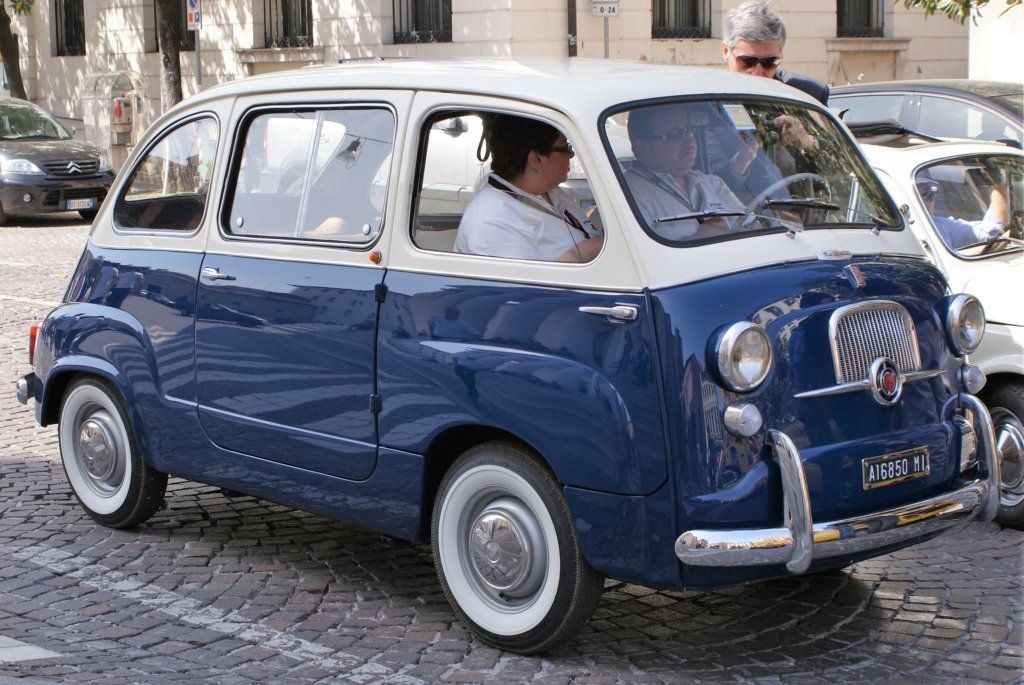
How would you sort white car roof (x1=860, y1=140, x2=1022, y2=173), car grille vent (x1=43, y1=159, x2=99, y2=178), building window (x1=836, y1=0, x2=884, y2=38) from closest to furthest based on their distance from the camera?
white car roof (x1=860, y1=140, x2=1022, y2=173) < car grille vent (x1=43, y1=159, x2=99, y2=178) < building window (x1=836, y1=0, x2=884, y2=38)

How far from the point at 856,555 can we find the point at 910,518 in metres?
0.25

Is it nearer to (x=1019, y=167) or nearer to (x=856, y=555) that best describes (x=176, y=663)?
(x=856, y=555)

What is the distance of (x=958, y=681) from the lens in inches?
186

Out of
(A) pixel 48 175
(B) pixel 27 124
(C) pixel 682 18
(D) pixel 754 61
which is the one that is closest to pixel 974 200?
(D) pixel 754 61

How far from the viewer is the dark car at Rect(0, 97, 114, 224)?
20.9m

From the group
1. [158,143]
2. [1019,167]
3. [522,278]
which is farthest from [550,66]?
[1019,167]

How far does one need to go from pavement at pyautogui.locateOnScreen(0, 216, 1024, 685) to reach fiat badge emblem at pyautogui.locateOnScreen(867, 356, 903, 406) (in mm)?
916

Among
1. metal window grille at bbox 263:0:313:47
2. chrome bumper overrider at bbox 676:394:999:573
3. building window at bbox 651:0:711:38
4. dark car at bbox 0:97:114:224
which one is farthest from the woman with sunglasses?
metal window grille at bbox 263:0:313:47

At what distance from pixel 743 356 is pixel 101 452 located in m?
3.42

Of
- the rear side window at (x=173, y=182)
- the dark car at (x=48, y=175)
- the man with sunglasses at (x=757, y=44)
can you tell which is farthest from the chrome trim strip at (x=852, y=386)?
the dark car at (x=48, y=175)

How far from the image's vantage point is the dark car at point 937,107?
941cm

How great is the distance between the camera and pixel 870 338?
4777mm

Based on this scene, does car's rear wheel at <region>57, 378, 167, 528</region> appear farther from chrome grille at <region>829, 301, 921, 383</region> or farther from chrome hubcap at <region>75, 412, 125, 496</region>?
chrome grille at <region>829, 301, 921, 383</region>

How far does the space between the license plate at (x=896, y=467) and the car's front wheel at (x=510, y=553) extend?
941mm
